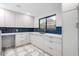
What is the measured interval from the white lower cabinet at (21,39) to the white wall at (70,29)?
9.22 feet

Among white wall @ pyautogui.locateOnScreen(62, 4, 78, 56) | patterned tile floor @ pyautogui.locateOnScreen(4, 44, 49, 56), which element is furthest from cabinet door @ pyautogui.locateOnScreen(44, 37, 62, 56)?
white wall @ pyautogui.locateOnScreen(62, 4, 78, 56)

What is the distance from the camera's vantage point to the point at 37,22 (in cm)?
464

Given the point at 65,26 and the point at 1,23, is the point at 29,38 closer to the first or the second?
the point at 1,23

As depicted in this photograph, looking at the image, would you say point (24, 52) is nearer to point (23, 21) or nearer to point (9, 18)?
point (9, 18)

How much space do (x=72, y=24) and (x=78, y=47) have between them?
0.48 metres

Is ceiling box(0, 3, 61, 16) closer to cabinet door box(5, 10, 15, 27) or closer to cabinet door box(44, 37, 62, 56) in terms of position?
cabinet door box(5, 10, 15, 27)

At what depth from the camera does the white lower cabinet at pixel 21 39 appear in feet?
11.8

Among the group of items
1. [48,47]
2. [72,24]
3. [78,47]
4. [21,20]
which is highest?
[21,20]

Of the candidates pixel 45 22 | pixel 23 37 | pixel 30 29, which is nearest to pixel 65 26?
pixel 45 22

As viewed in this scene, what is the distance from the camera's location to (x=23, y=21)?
426 centimetres

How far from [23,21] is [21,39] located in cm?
123

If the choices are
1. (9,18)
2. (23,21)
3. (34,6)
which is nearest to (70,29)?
(34,6)

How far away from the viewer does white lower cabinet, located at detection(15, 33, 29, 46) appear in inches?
142

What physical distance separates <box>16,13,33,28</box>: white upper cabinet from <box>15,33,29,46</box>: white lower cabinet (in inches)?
26.7
